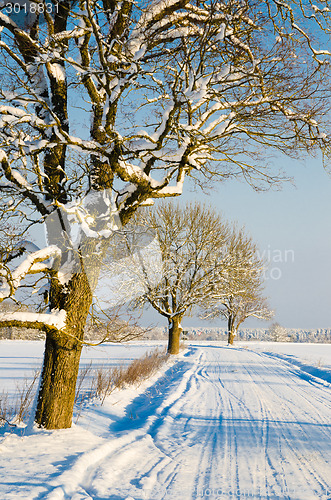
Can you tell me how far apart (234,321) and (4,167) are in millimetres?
33610

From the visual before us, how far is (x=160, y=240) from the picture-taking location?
17172mm

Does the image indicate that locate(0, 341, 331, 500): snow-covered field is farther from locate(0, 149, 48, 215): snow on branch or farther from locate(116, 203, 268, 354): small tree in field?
locate(116, 203, 268, 354): small tree in field

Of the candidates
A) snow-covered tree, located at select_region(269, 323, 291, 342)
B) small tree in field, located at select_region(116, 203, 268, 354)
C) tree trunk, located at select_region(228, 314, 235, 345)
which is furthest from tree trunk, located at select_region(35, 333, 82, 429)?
snow-covered tree, located at select_region(269, 323, 291, 342)

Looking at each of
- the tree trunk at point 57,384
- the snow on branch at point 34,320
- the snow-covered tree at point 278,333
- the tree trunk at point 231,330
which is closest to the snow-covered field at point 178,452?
the tree trunk at point 57,384

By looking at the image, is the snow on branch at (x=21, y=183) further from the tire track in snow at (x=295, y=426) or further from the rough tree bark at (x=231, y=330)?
the rough tree bark at (x=231, y=330)

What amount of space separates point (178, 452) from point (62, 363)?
1894 millimetres

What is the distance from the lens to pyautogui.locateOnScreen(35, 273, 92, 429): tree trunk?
177 inches

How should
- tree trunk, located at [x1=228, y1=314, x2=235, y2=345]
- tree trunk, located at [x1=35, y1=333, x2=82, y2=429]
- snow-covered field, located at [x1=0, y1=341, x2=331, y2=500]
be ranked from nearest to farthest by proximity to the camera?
snow-covered field, located at [x1=0, y1=341, x2=331, y2=500] < tree trunk, located at [x1=35, y1=333, x2=82, y2=429] < tree trunk, located at [x1=228, y1=314, x2=235, y2=345]

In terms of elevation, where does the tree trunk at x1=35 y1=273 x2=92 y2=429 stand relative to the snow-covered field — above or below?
above

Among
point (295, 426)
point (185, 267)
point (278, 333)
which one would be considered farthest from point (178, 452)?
point (278, 333)

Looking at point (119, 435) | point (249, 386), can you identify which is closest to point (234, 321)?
point (249, 386)

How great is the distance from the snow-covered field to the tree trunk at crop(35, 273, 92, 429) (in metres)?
0.23

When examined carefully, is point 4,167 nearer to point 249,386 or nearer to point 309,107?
point 309,107

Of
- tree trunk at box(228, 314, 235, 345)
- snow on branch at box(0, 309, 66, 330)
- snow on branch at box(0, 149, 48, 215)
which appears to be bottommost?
tree trunk at box(228, 314, 235, 345)
